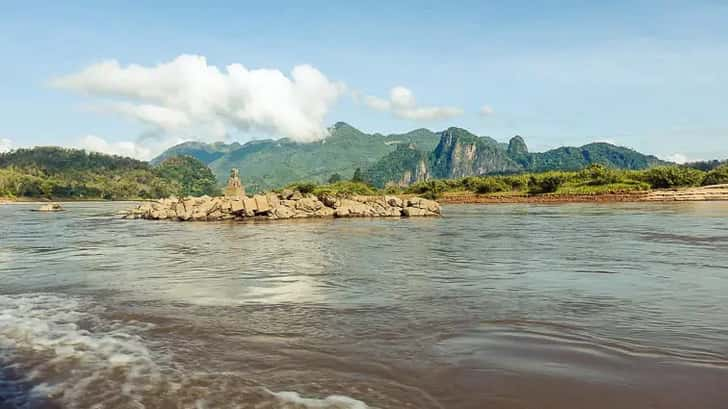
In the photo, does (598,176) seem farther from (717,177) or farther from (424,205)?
(424,205)

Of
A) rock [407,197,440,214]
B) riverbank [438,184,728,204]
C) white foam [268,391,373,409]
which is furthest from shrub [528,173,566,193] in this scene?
white foam [268,391,373,409]

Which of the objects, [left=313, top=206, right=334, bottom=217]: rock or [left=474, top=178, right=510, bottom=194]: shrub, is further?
[left=474, top=178, right=510, bottom=194]: shrub

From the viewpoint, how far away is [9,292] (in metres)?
12.0

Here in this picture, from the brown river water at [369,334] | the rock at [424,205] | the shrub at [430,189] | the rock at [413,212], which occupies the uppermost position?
the shrub at [430,189]

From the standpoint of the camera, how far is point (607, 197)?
8156 cm

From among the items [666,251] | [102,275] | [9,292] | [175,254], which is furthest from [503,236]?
[9,292]

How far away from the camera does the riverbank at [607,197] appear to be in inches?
2889

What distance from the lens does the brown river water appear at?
553 centimetres

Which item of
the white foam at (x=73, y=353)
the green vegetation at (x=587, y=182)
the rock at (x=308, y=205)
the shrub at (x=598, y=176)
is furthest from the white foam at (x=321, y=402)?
the shrub at (x=598, y=176)

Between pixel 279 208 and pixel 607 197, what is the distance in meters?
58.0

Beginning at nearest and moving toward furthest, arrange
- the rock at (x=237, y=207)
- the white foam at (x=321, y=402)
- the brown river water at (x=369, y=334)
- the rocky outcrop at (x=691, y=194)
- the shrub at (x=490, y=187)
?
the white foam at (x=321, y=402)
the brown river water at (x=369, y=334)
the rock at (x=237, y=207)
the rocky outcrop at (x=691, y=194)
the shrub at (x=490, y=187)

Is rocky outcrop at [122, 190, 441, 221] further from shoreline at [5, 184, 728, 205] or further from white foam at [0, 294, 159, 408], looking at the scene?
shoreline at [5, 184, 728, 205]

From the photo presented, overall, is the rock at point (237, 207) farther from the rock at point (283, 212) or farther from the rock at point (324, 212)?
the rock at point (324, 212)

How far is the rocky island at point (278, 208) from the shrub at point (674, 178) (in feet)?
184
